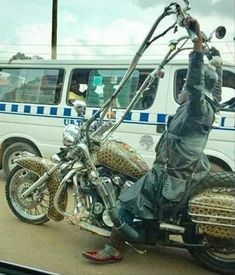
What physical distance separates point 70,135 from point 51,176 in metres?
0.33

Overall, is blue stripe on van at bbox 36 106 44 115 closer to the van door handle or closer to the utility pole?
the van door handle

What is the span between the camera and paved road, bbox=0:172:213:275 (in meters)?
3.13

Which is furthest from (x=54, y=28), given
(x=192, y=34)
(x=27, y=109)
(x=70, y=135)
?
(x=27, y=109)

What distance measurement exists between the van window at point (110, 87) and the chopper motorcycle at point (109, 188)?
1.7 inches

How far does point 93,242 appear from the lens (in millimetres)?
3574

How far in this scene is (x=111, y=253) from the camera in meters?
3.26

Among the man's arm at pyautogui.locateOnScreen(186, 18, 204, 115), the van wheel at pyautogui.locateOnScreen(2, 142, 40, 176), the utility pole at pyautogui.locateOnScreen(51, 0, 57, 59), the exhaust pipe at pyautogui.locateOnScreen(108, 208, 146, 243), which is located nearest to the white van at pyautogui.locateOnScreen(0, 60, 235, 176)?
the van wheel at pyautogui.locateOnScreen(2, 142, 40, 176)

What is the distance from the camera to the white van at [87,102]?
2961 millimetres

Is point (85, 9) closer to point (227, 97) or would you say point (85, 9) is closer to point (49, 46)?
point (49, 46)

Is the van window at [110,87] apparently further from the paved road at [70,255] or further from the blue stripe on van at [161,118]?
the paved road at [70,255]

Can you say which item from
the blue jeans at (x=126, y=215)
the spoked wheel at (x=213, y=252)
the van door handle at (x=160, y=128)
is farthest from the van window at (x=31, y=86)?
the spoked wheel at (x=213, y=252)

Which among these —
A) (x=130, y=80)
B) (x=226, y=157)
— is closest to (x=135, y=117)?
(x=130, y=80)

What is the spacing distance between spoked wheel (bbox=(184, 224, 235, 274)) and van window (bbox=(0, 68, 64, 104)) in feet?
4.98

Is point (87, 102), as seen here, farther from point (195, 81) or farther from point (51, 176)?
point (195, 81)
